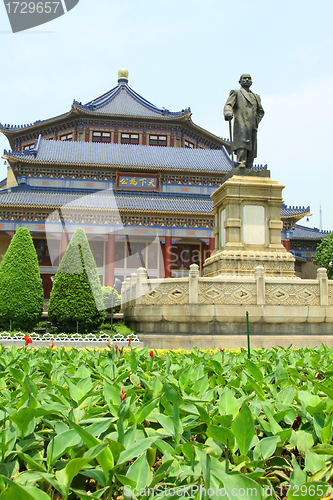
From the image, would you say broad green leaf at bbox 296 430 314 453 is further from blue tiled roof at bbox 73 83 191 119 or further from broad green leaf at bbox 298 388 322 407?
blue tiled roof at bbox 73 83 191 119

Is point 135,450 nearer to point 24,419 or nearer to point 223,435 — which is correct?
point 223,435

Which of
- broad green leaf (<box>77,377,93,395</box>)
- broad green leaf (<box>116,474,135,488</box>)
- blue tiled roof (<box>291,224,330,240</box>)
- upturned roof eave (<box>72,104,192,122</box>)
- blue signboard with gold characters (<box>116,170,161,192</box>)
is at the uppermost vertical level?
upturned roof eave (<box>72,104,192,122</box>)

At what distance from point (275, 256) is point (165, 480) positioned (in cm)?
993

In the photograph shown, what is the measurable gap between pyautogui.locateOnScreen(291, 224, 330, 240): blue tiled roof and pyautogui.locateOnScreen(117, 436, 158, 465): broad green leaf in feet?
119

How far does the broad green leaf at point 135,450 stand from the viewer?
151cm

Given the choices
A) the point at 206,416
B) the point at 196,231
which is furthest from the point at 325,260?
the point at 206,416

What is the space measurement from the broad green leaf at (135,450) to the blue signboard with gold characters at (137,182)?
106 feet

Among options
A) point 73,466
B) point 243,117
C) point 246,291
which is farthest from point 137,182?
point 73,466

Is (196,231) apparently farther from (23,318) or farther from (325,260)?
(23,318)

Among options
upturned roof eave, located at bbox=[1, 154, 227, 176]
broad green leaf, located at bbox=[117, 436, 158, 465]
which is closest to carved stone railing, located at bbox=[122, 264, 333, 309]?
broad green leaf, located at bbox=[117, 436, 158, 465]

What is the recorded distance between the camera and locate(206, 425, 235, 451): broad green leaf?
1.63m

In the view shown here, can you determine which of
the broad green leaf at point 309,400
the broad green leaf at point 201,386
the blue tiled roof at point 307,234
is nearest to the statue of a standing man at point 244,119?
the broad green leaf at point 201,386

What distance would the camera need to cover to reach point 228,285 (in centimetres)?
1015

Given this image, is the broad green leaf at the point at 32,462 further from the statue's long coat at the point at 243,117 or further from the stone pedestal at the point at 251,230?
the statue's long coat at the point at 243,117
